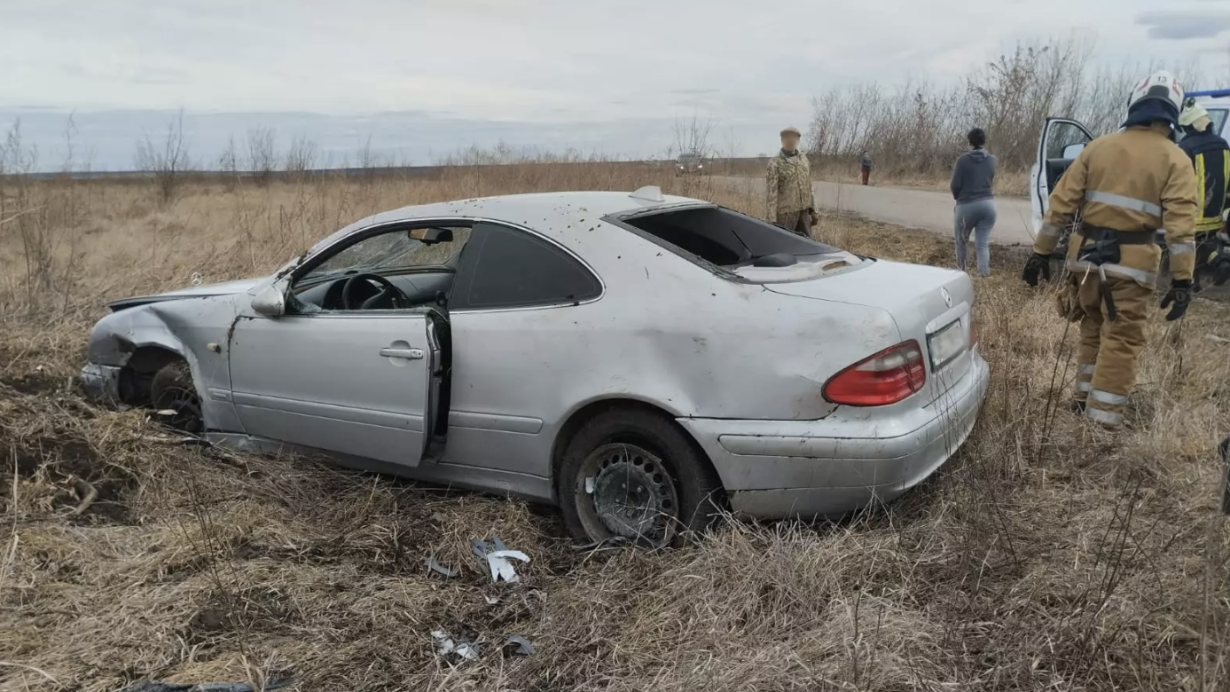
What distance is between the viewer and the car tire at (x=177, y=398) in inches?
177

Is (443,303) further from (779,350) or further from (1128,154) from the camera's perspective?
(1128,154)

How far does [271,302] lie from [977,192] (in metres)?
7.55

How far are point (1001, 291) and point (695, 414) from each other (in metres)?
5.97

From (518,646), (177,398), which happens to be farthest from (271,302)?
(518,646)

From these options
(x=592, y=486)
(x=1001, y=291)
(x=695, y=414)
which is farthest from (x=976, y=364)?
(x=1001, y=291)

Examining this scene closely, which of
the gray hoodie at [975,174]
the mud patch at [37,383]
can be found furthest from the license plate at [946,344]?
the gray hoodie at [975,174]

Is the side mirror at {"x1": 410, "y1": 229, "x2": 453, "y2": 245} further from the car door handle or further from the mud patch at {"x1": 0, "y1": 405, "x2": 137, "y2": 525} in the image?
the mud patch at {"x1": 0, "y1": 405, "x2": 137, "y2": 525}

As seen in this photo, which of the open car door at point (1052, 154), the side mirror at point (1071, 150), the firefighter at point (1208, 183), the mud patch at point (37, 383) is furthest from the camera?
the side mirror at point (1071, 150)

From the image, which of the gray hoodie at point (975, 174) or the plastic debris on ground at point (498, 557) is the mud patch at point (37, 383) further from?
the gray hoodie at point (975, 174)

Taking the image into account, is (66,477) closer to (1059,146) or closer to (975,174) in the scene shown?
(975,174)

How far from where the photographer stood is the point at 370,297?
4.19 m

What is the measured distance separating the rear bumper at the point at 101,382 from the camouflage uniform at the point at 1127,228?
5.44 meters

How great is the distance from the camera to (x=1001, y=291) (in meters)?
7.68

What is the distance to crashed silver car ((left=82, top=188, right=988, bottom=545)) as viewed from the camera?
2793mm
